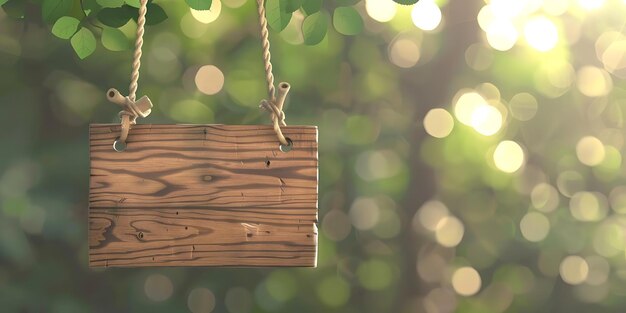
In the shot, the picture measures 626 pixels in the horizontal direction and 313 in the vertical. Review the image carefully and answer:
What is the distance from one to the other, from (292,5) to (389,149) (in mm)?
523

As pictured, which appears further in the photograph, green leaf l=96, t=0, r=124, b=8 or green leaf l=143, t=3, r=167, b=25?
green leaf l=143, t=3, r=167, b=25

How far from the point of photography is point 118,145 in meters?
0.92

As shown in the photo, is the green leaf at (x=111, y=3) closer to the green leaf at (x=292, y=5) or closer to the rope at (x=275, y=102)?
the green leaf at (x=292, y=5)

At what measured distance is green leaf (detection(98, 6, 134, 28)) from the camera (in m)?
1.46

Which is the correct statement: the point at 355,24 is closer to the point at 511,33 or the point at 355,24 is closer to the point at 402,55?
the point at 402,55

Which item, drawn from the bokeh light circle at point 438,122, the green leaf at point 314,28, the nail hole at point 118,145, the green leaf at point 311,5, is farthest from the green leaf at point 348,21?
the nail hole at point 118,145

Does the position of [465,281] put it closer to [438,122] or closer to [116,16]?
[438,122]

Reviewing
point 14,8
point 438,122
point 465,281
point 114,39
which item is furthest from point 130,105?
point 465,281

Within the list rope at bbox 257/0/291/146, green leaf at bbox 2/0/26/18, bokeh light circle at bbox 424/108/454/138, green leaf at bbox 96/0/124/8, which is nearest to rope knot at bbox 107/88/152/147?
rope at bbox 257/0/291/146

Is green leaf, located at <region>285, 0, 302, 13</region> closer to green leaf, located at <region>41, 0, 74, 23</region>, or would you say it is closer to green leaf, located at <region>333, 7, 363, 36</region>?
green leaf, located at <region>333, 7, 363, 36</region>

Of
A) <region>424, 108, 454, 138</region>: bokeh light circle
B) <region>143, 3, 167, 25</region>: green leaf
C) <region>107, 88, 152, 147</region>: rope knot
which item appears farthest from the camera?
<region>424, 108, 454, 138</region>: bokeh light circle

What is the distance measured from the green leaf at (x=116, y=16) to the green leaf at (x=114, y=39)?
4cm

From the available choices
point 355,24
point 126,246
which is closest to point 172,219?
point 126,246

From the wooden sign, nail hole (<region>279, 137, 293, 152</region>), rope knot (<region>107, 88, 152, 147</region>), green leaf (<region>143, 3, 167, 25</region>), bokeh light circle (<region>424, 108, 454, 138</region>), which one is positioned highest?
green leaf (<region>143, 3, 167, 25</region>)
